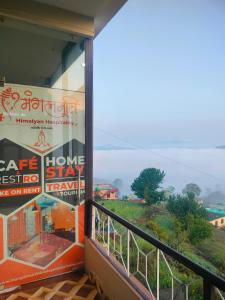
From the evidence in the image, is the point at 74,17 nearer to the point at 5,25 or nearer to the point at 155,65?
the point at 5,25

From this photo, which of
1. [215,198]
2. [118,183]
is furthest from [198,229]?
[118,183]

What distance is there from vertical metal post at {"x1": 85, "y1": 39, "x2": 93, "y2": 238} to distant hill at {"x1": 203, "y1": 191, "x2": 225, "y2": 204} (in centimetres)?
118

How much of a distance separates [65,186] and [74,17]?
1620 millimetres

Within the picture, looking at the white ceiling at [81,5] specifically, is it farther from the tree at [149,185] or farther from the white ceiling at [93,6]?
the tree at [149,185]

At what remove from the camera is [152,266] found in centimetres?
163

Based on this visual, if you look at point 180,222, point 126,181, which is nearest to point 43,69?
point 126,181

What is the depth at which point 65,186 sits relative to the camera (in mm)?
2369

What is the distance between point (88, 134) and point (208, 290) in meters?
1.69

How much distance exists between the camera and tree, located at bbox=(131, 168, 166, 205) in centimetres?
203

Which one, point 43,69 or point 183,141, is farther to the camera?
point 43,69

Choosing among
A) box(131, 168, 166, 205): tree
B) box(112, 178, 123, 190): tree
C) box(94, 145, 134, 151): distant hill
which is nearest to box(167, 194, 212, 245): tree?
box(131, 168, 166, 205): tree

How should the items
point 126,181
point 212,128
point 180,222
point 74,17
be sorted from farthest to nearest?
point 74,17 → point 126,181 → point 180,222 → point 212,128

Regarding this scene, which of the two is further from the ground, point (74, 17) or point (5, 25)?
point (74, 17)

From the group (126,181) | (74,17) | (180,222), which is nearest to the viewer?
(180,222)
